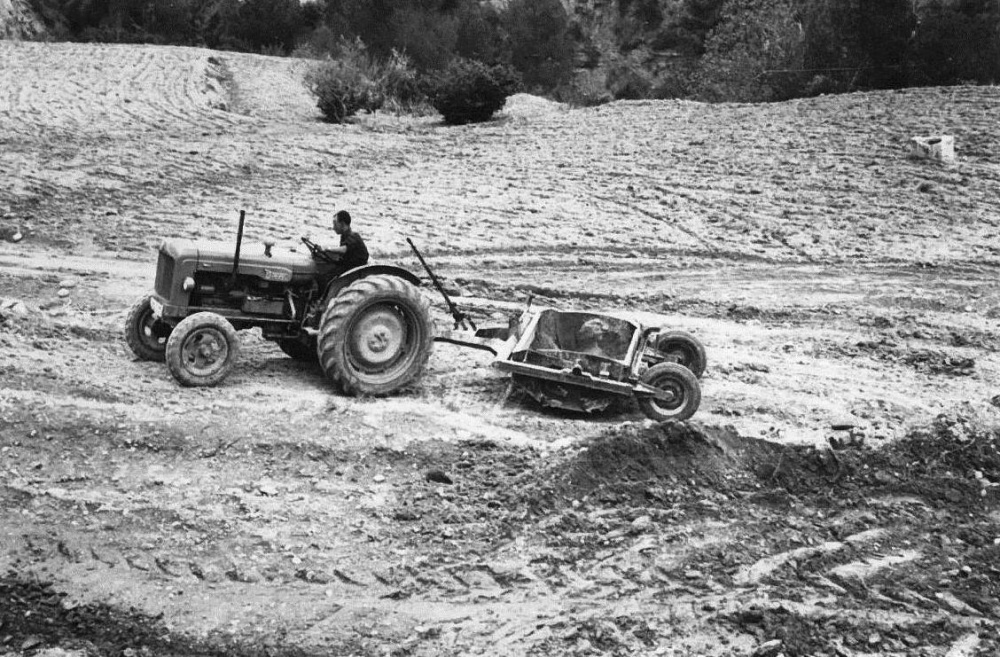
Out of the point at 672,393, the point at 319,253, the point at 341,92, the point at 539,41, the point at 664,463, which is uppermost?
the point at 539,41

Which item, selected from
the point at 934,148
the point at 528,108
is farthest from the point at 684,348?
the point at 528,108

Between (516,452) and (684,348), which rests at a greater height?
(684,348)

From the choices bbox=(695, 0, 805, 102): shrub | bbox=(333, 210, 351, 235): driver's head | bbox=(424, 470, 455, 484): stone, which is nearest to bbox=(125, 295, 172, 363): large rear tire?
bbox=(333, 210, 351, 235): driver's head

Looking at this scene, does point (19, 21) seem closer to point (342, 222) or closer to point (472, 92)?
point (472, 92)

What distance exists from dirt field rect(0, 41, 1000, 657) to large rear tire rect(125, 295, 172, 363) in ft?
0.89

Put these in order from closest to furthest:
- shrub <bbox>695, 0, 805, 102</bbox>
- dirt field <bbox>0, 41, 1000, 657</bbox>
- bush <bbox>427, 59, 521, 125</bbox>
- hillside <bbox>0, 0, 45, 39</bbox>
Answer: dirt field <bbox>0, 41, 1000, 657</bbox> → bush <bbox>427, 59, 521, 125</bbox> → shrub <bbox>695, 0, 805, 102</bbox> → hillside <bbox>0, 0, 45, 39</bbox>

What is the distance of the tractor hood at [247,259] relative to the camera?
8.55 meters

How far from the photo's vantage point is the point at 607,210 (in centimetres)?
1546

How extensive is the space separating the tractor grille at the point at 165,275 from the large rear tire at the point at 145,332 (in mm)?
179

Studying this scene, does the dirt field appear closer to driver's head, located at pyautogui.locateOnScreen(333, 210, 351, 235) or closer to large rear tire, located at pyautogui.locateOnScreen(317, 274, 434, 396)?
large rear tire, located at pyautogui.locateOnScreen(317, 274, 434, 396)

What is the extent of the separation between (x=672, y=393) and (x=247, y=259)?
10.6 ft

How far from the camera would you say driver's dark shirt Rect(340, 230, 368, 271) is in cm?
875

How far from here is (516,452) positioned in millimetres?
7742

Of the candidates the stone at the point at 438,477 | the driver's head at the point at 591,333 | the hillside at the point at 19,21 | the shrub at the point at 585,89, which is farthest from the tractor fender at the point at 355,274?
the hillside at the point at 19,21
